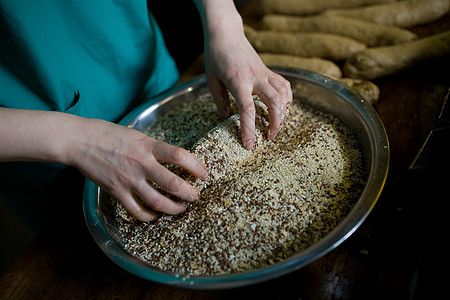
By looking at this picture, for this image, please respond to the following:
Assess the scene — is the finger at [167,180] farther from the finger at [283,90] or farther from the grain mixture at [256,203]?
the finger at [283,90]

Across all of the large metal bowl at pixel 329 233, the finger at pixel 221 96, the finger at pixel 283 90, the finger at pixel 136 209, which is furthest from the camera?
the finger at pixel 221 96

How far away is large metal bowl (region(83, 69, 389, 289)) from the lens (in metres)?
0.62

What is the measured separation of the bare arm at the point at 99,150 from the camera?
70 centimetres

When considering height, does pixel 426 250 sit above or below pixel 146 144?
below

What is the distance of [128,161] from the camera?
70 cm

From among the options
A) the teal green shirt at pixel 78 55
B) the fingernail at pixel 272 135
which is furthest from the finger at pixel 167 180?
the teal green shirt at pixel 78 55

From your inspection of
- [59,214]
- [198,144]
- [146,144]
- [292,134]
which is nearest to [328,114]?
[292,134]

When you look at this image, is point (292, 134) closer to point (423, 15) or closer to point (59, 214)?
point (59, 214)

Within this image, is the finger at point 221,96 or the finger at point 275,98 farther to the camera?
the finger at point 221,96

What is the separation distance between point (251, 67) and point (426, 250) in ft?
2.03

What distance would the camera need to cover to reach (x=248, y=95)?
86 cm

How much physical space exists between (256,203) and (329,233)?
187 millimetres

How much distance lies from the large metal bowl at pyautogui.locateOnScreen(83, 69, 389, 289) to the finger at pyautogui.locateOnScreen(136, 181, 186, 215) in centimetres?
13

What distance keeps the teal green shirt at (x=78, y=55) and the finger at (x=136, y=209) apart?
0.40m
